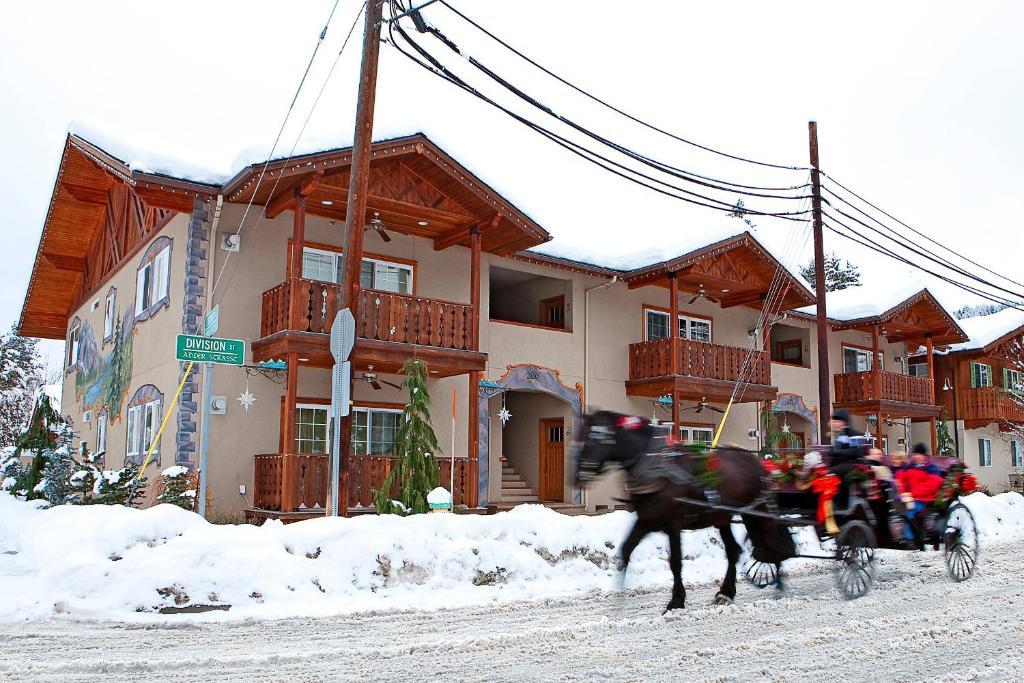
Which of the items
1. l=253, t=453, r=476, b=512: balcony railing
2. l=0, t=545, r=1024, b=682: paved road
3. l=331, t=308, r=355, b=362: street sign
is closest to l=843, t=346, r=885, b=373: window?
l=253, t=453, r=476, b=512: balcony railing

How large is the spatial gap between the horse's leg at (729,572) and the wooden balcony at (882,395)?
2157 centimetres

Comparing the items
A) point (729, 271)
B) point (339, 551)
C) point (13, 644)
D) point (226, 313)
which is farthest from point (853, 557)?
point (729, 271)

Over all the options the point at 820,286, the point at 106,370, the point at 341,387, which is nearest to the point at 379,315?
the point at 341,387

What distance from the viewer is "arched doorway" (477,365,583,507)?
20.2m

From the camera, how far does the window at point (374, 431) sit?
60.3ft

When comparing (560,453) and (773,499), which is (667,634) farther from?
(560,453)

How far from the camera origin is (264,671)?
644 cm

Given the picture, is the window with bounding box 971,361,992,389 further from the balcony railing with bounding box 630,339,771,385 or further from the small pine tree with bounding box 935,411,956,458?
the balcony railing with bounding box 630,339,771,385

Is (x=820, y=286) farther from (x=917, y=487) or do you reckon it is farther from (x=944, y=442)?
(x=944, y=442)

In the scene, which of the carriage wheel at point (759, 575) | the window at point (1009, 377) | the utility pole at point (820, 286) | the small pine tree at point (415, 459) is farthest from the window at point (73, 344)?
the window at point (1009, 377)

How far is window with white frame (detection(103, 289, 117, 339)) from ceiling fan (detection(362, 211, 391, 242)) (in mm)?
8406

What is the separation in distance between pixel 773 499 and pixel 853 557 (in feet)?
3.17

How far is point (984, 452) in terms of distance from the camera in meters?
36.8

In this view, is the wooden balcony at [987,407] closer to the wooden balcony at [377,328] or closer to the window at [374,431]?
the wooden balcony at [377,328]
